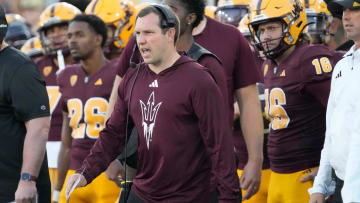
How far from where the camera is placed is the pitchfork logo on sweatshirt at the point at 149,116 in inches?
198

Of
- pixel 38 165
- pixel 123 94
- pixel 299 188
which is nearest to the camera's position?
pixel 123 94

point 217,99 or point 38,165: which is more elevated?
point 217,99

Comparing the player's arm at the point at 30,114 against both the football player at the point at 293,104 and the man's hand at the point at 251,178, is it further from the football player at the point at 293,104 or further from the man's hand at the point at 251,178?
the football player at the point at 293,104

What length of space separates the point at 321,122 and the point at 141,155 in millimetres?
1885

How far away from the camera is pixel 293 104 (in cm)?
648

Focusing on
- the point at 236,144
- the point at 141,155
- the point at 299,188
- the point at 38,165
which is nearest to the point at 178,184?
the point at 141,155

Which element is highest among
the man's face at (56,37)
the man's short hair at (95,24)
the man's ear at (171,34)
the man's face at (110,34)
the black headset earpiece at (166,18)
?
the black headset earpiece at (166,18)

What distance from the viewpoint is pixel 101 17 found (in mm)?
9391

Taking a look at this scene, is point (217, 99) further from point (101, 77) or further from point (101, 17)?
point (101, 17)

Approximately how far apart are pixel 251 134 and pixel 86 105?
7.55ft

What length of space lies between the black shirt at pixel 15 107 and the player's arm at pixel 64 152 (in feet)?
7.64

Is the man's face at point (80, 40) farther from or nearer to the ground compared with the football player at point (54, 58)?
farther from the ground

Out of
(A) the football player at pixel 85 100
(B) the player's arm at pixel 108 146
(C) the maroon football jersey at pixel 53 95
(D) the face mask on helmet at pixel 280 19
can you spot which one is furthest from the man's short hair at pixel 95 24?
(B) the player's arm at pixel 108 146

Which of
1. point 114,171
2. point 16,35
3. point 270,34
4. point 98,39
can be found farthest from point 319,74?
point 16,35
